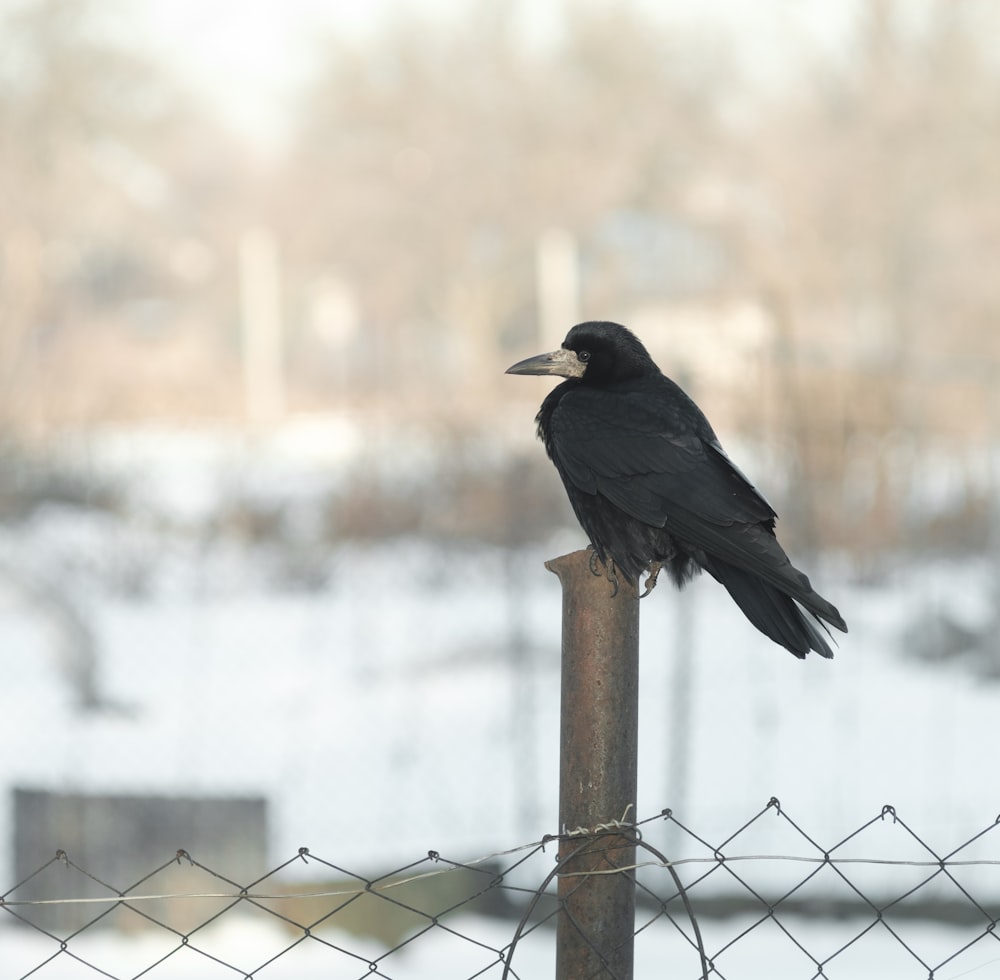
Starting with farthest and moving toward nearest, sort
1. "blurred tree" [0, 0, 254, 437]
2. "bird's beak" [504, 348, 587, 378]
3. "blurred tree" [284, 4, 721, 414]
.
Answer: "blurred tree" [284, 4, 721, 414] < "blurred tree" [0, 0, 254, 437] < "bird's beak" [504, 348, 587, 378]

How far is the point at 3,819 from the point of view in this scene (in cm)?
559

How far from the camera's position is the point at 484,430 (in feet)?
38.0

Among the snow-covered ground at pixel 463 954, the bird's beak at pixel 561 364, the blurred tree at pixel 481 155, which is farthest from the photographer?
the blurred tree at pixel 481 155

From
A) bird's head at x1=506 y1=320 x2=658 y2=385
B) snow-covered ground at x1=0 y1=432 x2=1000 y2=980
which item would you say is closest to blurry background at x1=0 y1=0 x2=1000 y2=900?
snow-covered ground at x1=0 y1=432 x2=1000 y2=980

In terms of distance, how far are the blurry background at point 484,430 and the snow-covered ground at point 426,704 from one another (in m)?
0.04

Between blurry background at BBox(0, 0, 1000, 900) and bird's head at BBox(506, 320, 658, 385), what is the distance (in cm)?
255

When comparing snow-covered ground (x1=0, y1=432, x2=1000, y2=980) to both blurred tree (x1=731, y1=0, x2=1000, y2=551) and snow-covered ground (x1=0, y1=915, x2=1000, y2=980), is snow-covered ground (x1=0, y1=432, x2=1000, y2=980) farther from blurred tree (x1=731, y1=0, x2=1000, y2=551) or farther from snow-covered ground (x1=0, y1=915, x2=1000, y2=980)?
blurred tree (x1=731, y1=0, x2=1000, y2=551)

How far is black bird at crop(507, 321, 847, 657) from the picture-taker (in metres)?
2.47

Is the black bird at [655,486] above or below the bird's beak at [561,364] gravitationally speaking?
below

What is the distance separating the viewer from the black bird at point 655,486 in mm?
2471

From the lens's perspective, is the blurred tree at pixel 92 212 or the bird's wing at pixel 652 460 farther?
the blurred tree at pixel 92 212

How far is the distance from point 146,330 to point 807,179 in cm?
1682

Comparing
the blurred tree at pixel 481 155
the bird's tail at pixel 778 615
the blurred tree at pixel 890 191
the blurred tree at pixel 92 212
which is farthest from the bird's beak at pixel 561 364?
the blurred tree at pixel 481 155

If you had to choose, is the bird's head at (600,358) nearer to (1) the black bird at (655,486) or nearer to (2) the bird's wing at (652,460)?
(1) the black bird at (655,486)
